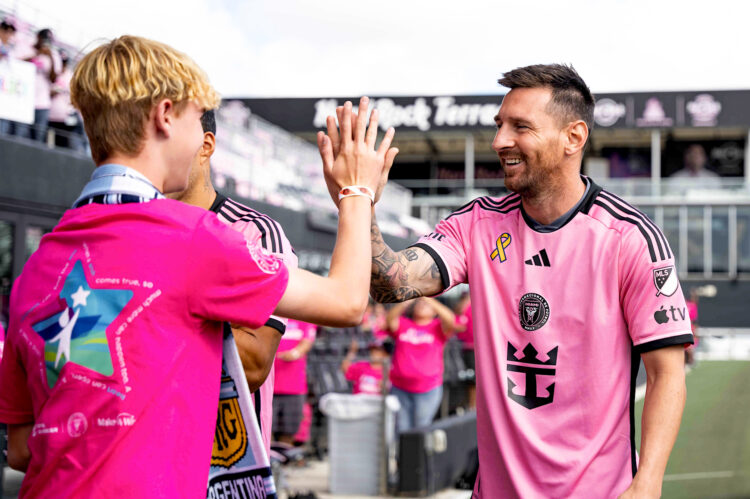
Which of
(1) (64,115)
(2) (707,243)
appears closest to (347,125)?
(1) (64,115)

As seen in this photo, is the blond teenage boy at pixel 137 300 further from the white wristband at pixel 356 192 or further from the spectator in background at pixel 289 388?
the spectator in background at pixel 289 388

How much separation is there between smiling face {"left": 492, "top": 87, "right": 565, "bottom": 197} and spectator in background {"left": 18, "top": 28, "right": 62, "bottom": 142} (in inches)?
373

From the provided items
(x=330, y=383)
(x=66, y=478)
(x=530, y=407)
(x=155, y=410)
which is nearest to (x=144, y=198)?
(x=155, y=410)

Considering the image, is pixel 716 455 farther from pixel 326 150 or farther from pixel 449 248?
pixel 326 150

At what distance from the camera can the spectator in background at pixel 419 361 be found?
973cm

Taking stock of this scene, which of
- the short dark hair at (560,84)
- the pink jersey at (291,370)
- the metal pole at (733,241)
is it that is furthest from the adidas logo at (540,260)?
the metal pole at (733,241)

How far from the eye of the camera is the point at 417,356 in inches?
385

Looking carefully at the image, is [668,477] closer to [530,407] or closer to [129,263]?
[530,407]

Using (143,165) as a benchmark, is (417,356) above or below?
below

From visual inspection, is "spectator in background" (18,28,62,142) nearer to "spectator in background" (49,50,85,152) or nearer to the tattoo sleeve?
"spectator in background" (49,50,85,152)

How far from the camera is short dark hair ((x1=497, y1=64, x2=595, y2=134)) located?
2.97 m

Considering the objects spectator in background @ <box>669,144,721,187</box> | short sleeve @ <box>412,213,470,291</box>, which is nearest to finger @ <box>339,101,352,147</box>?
short sleeve @ <box>412,213,470,291</box>

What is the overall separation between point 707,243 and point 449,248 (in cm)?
3764

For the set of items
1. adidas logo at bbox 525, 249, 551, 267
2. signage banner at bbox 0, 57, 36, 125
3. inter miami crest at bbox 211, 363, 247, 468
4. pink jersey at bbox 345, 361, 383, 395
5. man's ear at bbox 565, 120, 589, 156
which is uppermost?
signage banner at bbox 0, 57, 36, 125
